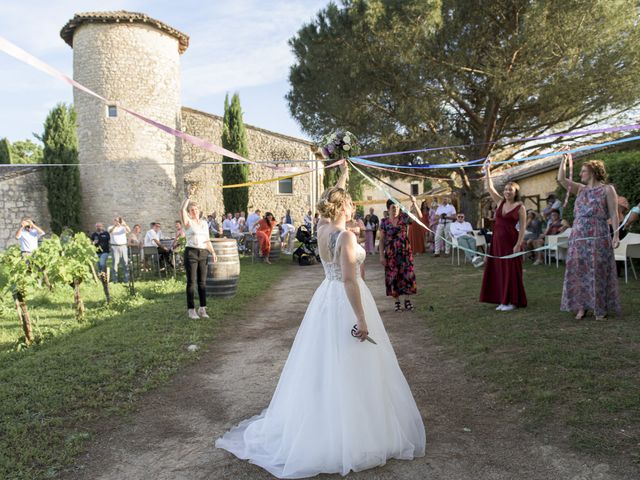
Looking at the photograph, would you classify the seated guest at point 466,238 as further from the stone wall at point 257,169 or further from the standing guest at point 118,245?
the stone wall at point 257,169

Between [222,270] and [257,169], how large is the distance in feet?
60.2

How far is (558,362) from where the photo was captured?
4379 mm

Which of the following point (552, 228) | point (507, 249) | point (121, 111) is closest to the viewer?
point (507, 249)

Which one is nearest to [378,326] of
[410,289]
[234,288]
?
[410,289]

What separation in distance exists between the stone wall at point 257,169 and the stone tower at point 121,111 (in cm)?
326

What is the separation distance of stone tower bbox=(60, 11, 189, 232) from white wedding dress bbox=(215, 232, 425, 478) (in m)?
19.2

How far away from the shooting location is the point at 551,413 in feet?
11.3

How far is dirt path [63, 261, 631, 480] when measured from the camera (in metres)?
2.81

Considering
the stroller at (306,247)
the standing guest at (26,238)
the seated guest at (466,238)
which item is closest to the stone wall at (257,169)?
the stroller at (306,247)

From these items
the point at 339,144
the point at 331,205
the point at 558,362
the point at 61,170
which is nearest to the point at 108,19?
the point at 61,170

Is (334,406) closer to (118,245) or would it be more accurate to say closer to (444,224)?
(118,245)

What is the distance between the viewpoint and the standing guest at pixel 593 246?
5.50m

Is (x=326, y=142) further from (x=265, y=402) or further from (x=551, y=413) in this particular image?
(x=551, y=413)

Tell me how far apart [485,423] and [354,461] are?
1.21 metres
